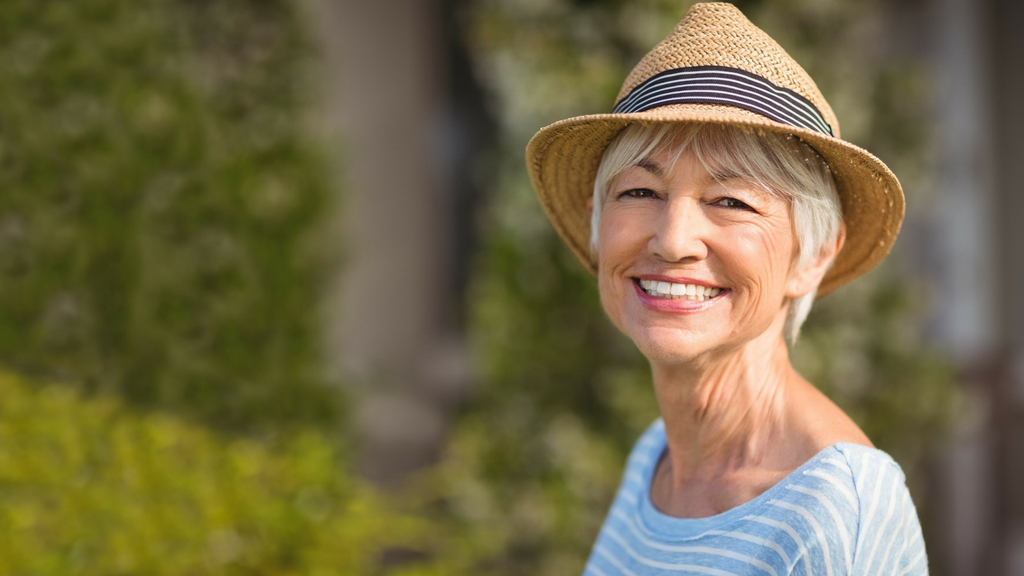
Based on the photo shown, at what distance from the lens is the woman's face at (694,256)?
1209mm

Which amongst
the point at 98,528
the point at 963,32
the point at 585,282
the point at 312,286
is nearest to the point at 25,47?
the point at 312,286

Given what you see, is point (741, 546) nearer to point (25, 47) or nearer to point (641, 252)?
point (641, 252)

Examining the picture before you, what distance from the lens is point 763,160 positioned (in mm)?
1206

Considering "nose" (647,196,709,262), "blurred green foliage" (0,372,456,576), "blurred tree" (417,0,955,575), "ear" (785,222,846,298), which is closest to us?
"nose" (647,196,709,262)

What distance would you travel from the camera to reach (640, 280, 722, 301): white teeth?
48.5 inches

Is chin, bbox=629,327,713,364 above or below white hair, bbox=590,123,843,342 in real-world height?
below

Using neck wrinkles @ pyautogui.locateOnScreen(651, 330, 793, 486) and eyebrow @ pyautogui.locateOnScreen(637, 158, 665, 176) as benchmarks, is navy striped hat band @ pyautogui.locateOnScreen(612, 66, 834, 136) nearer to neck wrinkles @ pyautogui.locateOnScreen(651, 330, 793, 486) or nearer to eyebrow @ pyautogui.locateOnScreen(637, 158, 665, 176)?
eyebrow @ pyautogui.locateOnScreen(637, 158, 665, 176)

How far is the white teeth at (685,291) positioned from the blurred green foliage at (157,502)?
200 centimetres

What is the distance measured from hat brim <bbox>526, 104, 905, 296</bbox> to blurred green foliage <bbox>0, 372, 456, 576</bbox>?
1.80 meters

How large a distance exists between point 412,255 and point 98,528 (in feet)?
11.8

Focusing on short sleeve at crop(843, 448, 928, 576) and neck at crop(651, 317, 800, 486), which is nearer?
short sleeve at crop(843, 448, 928, 576)

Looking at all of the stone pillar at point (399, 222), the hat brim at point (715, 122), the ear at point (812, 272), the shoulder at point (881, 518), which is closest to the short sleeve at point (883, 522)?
the shoulder at point (881, 518)

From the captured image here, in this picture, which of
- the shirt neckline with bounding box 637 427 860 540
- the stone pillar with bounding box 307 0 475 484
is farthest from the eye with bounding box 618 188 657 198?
the stone pillar with bounding box 307 0 475 484

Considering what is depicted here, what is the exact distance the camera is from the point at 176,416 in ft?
10.8
